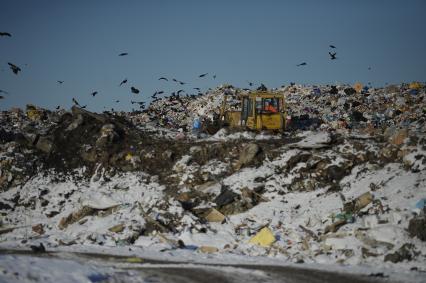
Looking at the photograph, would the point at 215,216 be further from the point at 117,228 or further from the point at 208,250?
the point at 117,228

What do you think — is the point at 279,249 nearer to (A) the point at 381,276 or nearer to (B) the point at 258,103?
(A) the point at 381,276

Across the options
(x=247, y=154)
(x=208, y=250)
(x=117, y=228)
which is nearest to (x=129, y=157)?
(x=247, y=154)

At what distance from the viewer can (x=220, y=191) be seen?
13492mm

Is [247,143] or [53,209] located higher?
[247,143]

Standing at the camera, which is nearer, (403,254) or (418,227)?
(403,254)

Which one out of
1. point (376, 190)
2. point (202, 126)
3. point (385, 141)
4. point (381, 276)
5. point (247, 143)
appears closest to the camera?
point (381, 276)

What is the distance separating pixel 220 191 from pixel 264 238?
10.4ft

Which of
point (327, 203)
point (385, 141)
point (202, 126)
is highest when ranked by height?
point (202, 126)

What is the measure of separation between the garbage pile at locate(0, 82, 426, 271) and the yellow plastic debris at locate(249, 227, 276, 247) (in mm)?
23

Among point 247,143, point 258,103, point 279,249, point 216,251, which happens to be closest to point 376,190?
point 279,249

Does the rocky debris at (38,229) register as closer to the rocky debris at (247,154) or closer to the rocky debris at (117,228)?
the rocky debris at (117,228)

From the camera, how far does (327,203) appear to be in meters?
11.8

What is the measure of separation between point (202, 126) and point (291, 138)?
170 inches

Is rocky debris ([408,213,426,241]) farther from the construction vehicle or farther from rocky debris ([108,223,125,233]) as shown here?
the construction vehicle
